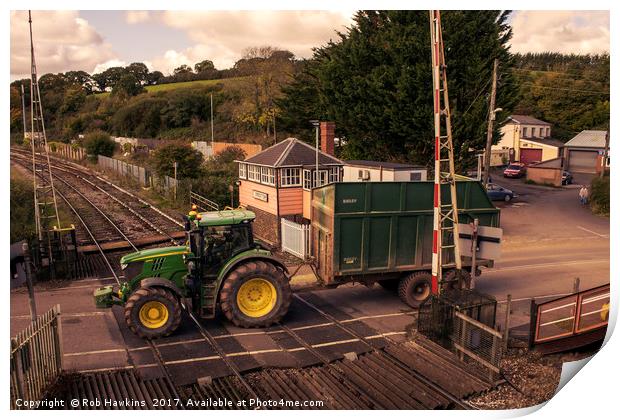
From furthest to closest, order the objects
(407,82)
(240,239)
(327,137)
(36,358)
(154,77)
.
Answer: (407,82), (327,137), (154,77), (240,239), (36,358)

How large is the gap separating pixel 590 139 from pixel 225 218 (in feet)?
109

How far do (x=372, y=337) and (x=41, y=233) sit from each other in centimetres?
1134

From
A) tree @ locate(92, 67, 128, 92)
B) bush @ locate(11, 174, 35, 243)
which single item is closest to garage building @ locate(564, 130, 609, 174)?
tree @ locate(92, 67, 128, 92)

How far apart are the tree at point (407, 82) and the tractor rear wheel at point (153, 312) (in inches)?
771

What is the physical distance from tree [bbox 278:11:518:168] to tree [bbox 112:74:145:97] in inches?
488

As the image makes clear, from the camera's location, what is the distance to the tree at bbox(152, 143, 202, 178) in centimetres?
3328

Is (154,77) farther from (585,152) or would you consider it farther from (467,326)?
(585,152)

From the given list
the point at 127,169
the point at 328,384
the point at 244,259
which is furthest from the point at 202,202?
the point at 328,384

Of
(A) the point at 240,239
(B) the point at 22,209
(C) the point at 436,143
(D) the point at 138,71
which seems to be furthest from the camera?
(D) the point at 138,71

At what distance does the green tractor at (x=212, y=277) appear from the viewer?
12.1 metres

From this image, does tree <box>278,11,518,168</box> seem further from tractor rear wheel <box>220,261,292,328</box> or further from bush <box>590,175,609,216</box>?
tractor rear wheel <box>220,261,292,328</box>

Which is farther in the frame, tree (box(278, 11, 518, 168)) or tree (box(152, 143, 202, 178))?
tree (box(152, 143, 202, 178))

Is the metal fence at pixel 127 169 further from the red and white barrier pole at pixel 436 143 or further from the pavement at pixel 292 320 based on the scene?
the red and white barrier pole at pixel 436 143

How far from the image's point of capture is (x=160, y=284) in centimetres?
1191
